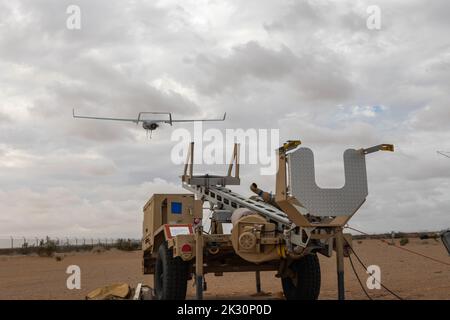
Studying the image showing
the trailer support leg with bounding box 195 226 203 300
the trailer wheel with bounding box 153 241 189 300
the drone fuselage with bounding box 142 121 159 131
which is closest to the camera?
the trailer support leg with bounding box 195 226 203 300

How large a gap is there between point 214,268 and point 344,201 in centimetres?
381

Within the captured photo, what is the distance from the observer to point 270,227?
8.23m

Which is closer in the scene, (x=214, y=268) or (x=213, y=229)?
(x=214, y=268)

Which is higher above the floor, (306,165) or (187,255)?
(306,165)

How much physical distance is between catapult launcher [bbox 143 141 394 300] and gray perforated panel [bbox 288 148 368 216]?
1 centimetres

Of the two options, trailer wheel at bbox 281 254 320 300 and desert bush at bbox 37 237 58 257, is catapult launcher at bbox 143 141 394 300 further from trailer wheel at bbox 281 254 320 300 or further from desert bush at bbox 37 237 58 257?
desert bush at bbox 37 237 58 257

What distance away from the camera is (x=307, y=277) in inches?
398

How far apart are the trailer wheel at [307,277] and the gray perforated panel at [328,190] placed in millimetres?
3484

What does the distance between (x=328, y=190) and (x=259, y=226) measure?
1.83m

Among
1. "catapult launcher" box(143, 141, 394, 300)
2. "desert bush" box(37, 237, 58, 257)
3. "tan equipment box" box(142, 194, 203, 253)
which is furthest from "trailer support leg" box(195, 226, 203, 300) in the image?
"desert bush" box(37, 237, 58, 257)

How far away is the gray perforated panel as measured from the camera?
6.56m

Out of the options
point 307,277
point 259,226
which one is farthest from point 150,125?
point 259,226
